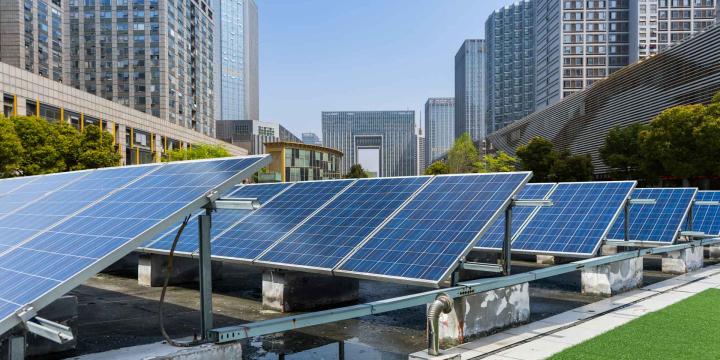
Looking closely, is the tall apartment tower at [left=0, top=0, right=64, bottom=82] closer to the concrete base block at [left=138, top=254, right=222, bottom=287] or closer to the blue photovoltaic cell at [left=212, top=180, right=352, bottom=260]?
the concrete base block at [left=138, top=254, right=222, bottom=287]

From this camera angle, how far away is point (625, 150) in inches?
2611

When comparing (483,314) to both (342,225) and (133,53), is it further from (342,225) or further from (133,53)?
(133,53)

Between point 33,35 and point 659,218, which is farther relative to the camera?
point 33,35

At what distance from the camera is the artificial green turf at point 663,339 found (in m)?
9.91

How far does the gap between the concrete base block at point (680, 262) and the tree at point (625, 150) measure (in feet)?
144

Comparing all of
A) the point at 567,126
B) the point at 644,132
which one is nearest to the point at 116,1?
the point at 567,126

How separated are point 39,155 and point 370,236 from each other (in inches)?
1963

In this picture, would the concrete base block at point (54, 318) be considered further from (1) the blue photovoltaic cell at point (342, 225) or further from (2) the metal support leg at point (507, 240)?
(2) the metal support leg at point (507, 240)

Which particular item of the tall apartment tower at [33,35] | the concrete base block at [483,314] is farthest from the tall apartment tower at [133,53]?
the concrete base block at [483,314]

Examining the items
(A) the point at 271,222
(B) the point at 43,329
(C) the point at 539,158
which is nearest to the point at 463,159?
(C) the point at 539,158

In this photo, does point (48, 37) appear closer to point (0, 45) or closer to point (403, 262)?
point (0, 45)

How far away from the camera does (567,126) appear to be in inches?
3696

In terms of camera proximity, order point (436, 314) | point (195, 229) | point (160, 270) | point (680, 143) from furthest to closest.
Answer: point (680, 143) < point (160, 270) < point (195, 229) < point (436, 314)

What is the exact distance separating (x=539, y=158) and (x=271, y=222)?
2715 inches
